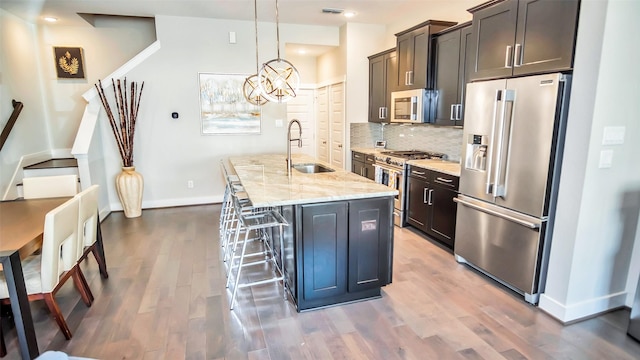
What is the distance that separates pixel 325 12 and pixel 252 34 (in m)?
1.25

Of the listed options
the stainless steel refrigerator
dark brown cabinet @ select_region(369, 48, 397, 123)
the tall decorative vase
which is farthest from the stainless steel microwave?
the tall decorative vase

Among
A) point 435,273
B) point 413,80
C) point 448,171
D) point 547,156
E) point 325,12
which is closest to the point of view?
point 547,156

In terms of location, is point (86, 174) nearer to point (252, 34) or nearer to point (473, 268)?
point (252, 34)

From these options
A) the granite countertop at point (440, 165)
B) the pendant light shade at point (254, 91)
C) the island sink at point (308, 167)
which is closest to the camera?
the granite countertop at point (440, 165)

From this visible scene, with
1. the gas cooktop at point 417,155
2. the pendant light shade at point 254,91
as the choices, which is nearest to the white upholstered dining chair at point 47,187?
the pendant light shade at point 254,91

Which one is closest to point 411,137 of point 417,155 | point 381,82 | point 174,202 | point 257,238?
point 417,155

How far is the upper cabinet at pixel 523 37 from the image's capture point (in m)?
2.34

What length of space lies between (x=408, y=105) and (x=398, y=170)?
34.1 inches

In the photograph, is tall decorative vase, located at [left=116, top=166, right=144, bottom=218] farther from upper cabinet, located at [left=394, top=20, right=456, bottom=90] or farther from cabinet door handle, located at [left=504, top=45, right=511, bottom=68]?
cabinet door handle, located at [left=504, top=45, right=511, bottom=68]

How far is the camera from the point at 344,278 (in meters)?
2.68

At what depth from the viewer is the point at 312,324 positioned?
8.07 feet

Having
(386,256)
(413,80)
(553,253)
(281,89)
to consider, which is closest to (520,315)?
(553,253)

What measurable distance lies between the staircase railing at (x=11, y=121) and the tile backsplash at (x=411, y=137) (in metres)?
4.69

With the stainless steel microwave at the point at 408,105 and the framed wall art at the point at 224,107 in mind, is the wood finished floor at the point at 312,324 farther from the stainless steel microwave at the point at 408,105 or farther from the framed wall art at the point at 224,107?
the framed wall art at the point at 224,107
